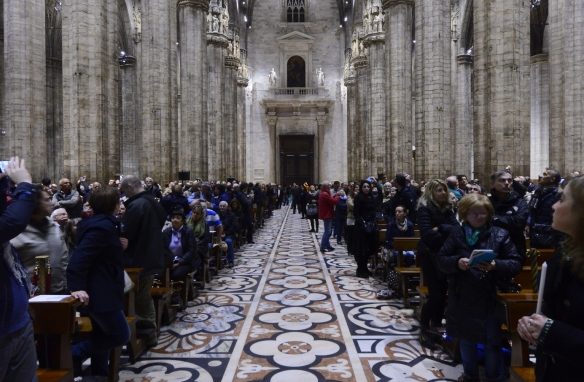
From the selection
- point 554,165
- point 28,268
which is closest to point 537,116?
point 554,165

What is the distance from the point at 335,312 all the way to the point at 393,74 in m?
14.6

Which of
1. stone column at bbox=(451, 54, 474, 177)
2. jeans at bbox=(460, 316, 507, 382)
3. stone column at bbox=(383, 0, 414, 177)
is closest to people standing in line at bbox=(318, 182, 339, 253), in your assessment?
stone column at bbox=(383, 0, 414, 177)

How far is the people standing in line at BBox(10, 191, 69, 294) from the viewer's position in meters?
3.90

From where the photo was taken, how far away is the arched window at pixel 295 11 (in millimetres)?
37688

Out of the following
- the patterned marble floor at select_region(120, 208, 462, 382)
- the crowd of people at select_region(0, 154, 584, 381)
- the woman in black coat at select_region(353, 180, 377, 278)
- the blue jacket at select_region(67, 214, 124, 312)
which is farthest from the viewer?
the woman in black coat at select_region(353, 180, 377, 278)

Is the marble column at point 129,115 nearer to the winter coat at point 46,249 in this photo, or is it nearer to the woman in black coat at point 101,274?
the winter coat at point 46,249

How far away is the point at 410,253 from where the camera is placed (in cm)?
711

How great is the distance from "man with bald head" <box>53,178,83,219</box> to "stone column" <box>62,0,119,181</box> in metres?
2.89

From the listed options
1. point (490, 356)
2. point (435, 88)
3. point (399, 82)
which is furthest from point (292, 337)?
point (399, 82)

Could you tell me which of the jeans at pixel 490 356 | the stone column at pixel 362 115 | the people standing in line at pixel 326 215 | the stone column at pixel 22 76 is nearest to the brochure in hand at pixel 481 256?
the jeans at pixel 490 356

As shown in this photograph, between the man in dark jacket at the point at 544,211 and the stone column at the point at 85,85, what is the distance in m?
9.33

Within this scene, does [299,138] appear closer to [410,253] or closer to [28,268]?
[410,253]

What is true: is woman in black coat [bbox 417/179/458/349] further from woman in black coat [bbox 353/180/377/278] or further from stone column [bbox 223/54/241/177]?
stone column [bbox 223/54/241/177]

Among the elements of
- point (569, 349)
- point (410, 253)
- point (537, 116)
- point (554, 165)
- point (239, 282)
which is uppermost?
point (537, 116)
